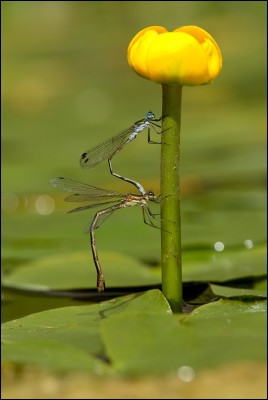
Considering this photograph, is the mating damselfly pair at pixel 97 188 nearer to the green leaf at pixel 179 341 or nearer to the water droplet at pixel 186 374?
the green leaf at pixel 179 341

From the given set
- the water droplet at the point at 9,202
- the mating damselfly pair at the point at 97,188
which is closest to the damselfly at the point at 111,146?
the mating damselfly pair at the point at 97,188

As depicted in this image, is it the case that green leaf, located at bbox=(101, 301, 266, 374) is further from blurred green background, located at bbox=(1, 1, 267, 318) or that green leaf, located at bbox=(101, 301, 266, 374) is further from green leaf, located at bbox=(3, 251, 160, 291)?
blurred green background, located at bbox=(1, 1, 267, 318)

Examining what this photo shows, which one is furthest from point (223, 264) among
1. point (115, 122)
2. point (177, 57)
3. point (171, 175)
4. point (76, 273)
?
point (115, 122)

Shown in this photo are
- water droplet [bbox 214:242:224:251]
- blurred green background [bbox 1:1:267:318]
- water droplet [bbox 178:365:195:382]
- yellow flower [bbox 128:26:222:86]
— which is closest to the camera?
water droplet [bbox 178:365:195:382]

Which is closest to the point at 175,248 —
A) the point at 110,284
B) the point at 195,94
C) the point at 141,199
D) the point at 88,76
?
the point at 141,199

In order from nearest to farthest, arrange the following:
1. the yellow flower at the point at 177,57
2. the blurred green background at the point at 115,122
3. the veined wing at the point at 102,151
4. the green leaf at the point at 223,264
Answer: the yellow flower at the point at 177,57 < the veined wing at the point at 102,151 < the green leaf at the point at 223,264 < the blurred green background at the point at 115,122

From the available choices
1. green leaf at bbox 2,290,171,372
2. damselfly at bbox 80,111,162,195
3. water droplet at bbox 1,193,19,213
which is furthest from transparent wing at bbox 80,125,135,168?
water droplet at bbox 1,193,19,213
